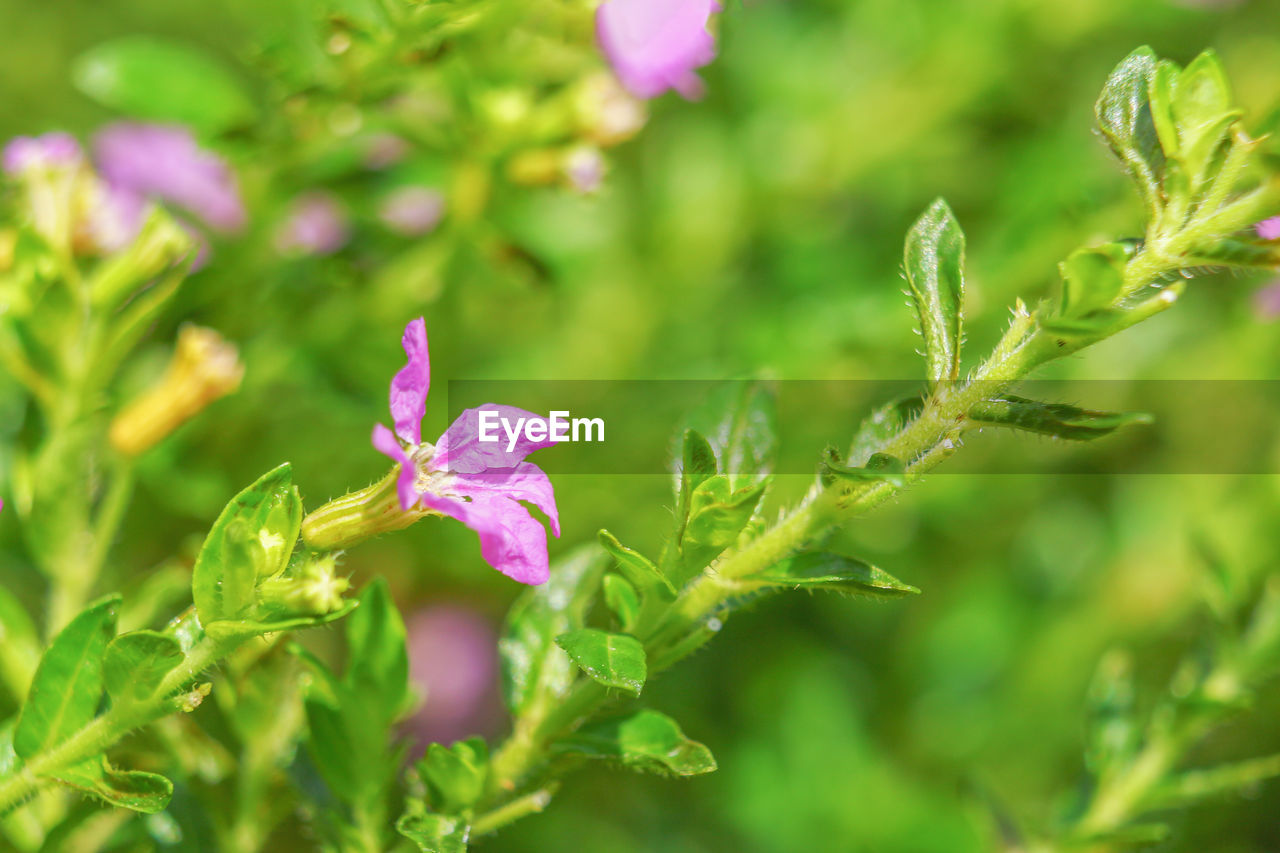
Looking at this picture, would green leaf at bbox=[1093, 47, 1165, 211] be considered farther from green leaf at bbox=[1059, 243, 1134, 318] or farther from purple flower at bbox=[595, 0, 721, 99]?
purple flower at bbox=[595, 0, 721, 99]

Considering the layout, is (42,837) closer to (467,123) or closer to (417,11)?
(417,11)

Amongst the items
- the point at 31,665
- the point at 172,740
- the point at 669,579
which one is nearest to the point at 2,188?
the point at 31,665

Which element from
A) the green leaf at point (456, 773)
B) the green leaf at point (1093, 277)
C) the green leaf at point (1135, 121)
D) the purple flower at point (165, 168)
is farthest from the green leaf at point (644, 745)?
the purple flower at point (165, 168)

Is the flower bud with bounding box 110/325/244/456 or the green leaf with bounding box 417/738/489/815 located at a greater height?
the flower bud with bounding box 110/325/244/456

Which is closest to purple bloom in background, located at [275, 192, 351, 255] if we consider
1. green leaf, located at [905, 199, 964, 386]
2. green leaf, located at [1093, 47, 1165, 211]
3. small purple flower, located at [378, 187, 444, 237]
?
small purple flower, located at [378, 187, 444, 237]

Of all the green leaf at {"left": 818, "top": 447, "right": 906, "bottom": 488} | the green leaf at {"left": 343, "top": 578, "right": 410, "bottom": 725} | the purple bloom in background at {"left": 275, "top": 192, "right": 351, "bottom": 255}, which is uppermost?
the purple bloom in background at {"left": 275, "top": 192, "right": 351, "bottom": 255}

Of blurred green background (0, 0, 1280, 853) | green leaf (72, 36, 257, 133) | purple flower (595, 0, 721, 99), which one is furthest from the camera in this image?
blurred green background (0, 0, 1280, 853)

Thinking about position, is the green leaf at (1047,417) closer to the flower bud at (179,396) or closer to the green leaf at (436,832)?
the green leaf at (436,832)
